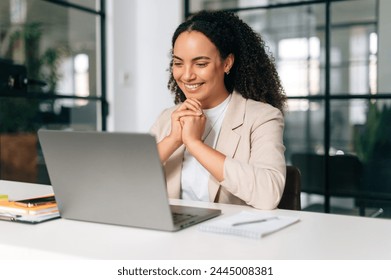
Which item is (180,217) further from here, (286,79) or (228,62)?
Answer: (286,79)

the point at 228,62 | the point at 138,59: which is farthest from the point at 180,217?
the point at 138,59

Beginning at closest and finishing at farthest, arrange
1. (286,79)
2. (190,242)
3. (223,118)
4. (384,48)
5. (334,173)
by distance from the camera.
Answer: (190,242), (223,118), (384,48), (334,173), (286,79)

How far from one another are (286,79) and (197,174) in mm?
2048

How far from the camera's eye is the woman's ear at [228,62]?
1.79m

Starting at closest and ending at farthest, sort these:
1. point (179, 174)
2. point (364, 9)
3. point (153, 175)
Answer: point (153, 175) < point (179, 174) < point (364, 9)

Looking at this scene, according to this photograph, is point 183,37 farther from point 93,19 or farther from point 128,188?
point 93,19

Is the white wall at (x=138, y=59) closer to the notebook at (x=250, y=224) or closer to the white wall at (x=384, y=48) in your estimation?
the white wall at (x=384, y=48)

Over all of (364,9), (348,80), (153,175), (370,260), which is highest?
(364,9)

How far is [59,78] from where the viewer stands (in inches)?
133

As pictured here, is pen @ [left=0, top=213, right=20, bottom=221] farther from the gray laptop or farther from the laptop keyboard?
the laptop keyboard

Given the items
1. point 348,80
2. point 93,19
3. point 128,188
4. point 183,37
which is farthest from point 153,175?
point 93,19

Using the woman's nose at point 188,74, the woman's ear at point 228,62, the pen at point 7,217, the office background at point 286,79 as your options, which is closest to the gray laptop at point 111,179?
the pen at point 7,217

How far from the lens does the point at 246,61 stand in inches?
73.0

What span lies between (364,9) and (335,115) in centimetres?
72
